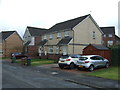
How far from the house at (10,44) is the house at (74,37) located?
48.7 feet

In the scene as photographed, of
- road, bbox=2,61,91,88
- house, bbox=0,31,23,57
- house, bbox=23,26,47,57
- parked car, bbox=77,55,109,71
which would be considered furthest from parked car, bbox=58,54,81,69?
house, bbox=0,31,23,57

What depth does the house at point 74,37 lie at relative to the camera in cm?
3044

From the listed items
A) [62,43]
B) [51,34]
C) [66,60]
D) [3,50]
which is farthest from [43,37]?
[66,60]

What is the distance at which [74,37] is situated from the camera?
30422 millimetres

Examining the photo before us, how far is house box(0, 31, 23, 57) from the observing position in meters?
46.7

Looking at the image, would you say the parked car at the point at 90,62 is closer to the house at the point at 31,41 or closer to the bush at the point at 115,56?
the bush at the point at 115,56

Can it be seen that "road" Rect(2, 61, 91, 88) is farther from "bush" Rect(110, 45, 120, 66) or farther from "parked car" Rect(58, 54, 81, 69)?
"bush" Rect(110, 45, 120, 66)

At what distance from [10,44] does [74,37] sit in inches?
969

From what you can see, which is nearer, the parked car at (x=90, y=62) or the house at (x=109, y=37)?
the parked car at (x=90, y=62)

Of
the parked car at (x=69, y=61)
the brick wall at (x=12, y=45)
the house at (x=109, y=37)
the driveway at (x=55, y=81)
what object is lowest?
the driveway at (x=55, y=81)

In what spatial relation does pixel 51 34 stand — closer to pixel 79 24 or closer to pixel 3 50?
pixel 79 24

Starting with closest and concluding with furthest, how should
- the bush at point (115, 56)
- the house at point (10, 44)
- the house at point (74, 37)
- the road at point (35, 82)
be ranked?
the road at point (35, 82)
the bush at point (115, 56)
the house at point (74, 37)
the house at point (10, 44)

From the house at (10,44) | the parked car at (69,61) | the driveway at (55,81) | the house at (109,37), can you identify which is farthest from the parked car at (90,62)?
the house at (109,37)

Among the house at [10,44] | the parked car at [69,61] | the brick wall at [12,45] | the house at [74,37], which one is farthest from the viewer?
the brick wall at [12,45]
